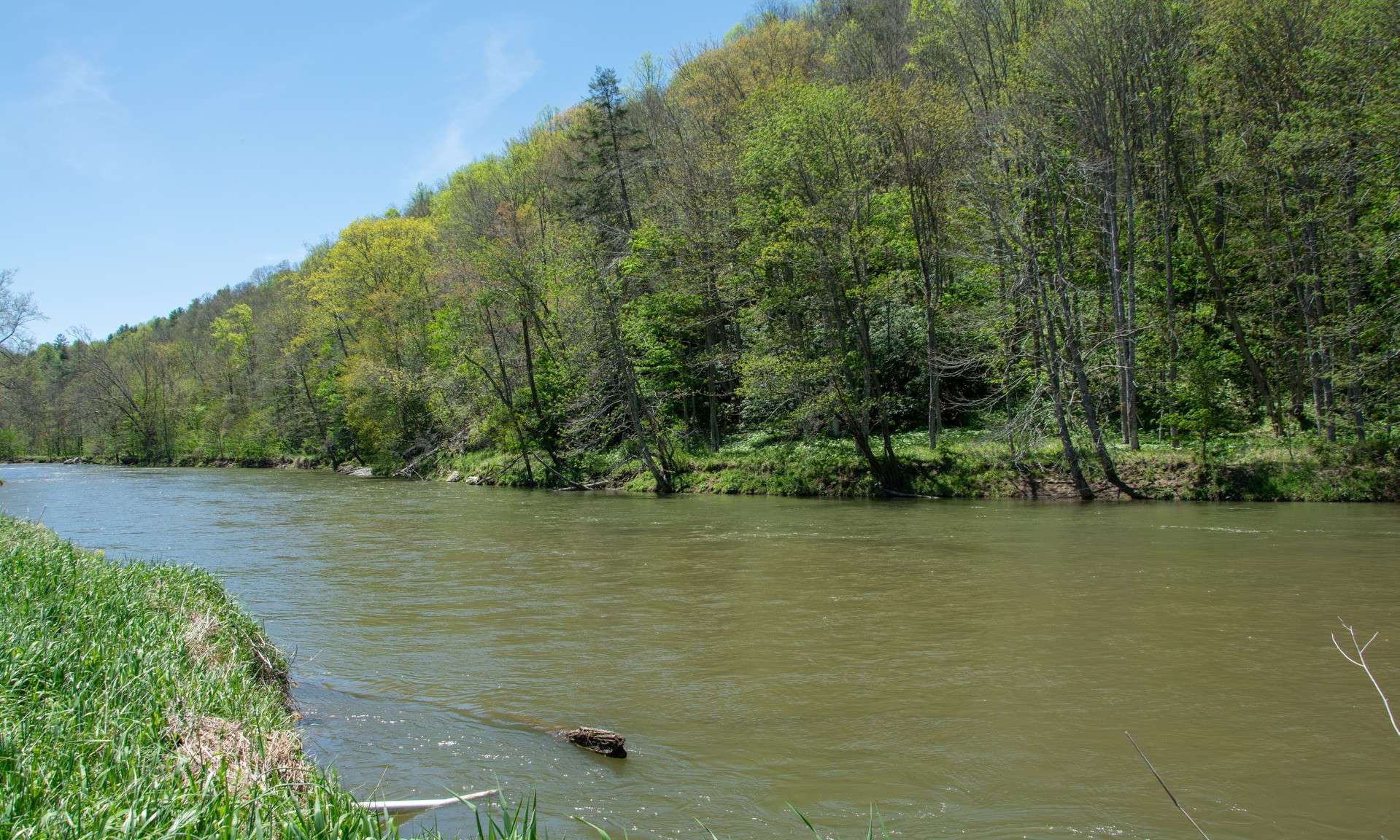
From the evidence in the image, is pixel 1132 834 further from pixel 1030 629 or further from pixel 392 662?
pixel 392 662

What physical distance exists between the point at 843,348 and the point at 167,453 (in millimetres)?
60391

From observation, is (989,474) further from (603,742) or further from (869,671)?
(603,742)

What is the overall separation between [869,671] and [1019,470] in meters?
16.3

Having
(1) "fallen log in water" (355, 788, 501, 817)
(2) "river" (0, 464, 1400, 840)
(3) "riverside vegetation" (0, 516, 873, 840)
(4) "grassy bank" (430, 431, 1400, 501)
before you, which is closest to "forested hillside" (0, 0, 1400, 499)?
(4) "grassy bank" (430, 431, 1400, 501)

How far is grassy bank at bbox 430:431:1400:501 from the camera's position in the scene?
60.7 feet

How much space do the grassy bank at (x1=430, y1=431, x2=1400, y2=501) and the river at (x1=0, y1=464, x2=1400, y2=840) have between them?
252cm

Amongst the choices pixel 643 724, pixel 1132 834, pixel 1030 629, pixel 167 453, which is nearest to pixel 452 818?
pixel 643 724

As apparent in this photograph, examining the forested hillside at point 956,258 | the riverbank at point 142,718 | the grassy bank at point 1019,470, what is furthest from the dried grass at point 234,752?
the grassy bank at point 1019,470

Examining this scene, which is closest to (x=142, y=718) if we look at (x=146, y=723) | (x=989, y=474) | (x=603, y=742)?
(x=146, y=723)

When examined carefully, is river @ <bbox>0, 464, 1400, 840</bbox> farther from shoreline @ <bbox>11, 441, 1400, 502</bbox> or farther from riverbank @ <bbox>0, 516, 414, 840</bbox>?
shoreline @ <bbox>11, 441, 1400, 502</bbox>

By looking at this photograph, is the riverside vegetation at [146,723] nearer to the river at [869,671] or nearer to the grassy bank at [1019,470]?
the river at [869,671]

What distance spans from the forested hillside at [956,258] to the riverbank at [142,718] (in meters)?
19.0

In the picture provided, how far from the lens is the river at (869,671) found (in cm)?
512

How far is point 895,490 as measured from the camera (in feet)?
77.7
